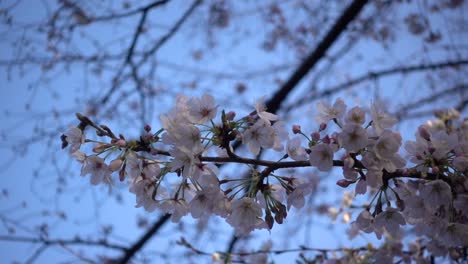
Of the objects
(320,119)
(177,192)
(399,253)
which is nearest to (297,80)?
(399,253)

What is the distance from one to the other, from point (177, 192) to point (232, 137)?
0.40m

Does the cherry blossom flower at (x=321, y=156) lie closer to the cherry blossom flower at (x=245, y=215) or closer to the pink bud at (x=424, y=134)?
the cherry blossom flower at (x=245, y=215)

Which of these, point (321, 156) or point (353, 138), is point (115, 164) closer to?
point (321, 156)

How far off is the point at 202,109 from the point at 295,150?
16.9 inches

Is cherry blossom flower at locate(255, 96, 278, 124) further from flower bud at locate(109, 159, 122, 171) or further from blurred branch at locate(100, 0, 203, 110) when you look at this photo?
blurred branch at locate(100, 0, 203, 110)

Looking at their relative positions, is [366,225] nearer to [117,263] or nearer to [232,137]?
[232,137]

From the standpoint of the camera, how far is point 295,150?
1.51 m

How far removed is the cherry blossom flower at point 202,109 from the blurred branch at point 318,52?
120 inches

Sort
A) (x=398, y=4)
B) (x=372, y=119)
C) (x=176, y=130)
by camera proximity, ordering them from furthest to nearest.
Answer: (x=398, y=4) → (x=372, y=119) → (x=176, y=130)

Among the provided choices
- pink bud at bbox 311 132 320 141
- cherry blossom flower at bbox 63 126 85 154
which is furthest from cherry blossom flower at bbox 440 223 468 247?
cherry blossom flower at bbox 63 126 85 154

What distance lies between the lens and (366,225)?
1659mm

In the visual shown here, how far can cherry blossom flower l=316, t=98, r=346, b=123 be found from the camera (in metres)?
1.61

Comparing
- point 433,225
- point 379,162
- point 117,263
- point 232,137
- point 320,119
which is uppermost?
point 117,263

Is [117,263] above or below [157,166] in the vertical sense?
above
